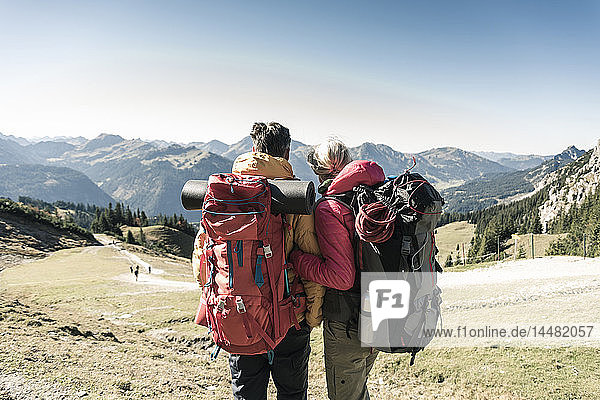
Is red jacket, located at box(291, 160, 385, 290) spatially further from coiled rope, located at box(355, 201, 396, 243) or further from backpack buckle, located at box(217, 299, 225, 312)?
backpack buckle, located at box(217, 299, 225, 312)

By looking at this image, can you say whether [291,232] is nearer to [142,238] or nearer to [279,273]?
[279,273]

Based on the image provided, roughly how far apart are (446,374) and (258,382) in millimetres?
6603

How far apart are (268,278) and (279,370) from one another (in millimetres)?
1338

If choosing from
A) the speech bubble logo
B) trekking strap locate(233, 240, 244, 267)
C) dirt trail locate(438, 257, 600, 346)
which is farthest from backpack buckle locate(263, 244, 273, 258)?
dirt trail locate(438, 257, 600, 346)

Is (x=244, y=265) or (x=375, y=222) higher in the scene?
(x=375, y=222)

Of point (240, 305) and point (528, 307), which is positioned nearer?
point (240, 305)

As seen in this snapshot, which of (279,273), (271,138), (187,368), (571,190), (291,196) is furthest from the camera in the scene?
(571,190)

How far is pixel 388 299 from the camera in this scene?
13.3 feet

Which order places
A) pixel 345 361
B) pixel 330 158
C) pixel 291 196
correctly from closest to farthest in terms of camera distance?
pixel 291 196, pixel 345 361, pixel 330 158

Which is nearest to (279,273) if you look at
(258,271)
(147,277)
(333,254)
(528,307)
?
(258,271)

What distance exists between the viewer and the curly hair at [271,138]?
172 inches

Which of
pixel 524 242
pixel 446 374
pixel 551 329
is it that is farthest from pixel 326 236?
pixel 524 242

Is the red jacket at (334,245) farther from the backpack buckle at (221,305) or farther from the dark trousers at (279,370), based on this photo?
the backpack buckle at (221,305)

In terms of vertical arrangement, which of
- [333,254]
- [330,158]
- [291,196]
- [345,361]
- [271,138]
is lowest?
[345,361]
